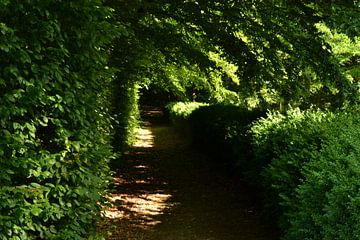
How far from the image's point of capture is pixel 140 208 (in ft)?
30.5

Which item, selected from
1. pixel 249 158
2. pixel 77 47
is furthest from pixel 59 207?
pixel 249 158

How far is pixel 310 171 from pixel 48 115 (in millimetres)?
2757

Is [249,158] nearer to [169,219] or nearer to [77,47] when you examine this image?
[169,219]

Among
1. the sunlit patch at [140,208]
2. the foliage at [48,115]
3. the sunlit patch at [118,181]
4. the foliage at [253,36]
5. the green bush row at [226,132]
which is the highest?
the foliage at [253,36]

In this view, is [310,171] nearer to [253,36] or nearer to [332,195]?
[332,195]

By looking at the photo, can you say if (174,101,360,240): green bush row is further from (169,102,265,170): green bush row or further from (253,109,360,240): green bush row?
(169,102,265,170): green bush row

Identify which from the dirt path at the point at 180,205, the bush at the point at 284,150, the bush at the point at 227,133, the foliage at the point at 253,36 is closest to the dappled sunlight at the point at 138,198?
the dirt path at the point at 180,205

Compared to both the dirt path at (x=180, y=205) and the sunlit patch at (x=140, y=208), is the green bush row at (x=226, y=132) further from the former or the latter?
the sunlit patch at (x=140, y=208)

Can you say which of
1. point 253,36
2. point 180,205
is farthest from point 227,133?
point 253,36

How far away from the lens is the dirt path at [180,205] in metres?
7.46

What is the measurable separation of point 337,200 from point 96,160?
94.5 inches

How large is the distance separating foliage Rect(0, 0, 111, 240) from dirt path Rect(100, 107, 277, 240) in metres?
1.39

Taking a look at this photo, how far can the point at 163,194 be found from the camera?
10695 mm

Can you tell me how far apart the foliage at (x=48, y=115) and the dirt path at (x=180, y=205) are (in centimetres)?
139
